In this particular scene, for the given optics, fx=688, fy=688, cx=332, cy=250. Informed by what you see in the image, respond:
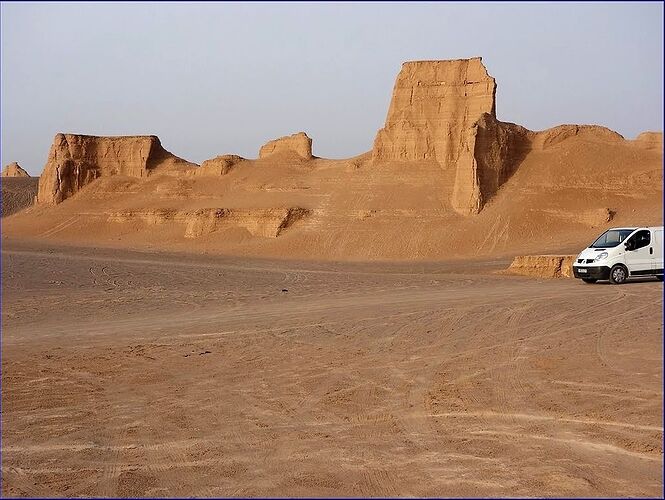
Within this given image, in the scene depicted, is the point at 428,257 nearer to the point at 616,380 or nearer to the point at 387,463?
the point at 616,380

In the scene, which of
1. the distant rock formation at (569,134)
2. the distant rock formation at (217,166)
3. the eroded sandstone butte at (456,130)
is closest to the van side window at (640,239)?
the eroded sandstone butte at (456,130)

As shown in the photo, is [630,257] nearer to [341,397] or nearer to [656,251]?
[656,251]

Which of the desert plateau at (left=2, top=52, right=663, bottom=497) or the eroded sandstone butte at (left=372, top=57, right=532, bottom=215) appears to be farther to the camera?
the eroded sandstone butte at (left=372, top=57, right=532, bottom=215)

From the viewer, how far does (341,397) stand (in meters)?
8.99

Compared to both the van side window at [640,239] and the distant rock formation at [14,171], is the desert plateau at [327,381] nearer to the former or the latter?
the van side window at [640,239]

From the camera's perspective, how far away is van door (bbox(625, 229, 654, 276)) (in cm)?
2034

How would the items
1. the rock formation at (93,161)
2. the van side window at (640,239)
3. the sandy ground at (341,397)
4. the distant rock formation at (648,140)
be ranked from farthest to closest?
the rock formation at (93,161) → the distant rock formation at (648,140) → the van side window at (640,239) → the sandy ground at (341,397)

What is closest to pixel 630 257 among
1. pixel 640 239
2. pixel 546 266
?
pixel 640 239

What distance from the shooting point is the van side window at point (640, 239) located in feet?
66.2

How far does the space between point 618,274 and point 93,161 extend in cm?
6912

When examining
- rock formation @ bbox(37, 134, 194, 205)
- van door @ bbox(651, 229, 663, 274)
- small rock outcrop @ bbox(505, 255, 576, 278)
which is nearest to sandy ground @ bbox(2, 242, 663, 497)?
van door @ bbox(651, 229, 663, 274)

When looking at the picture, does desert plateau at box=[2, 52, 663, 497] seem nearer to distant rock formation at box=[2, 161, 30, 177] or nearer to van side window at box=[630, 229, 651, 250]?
van side window at box=[630, 229, 651, 250]

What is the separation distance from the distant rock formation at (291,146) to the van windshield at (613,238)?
49.1 metres

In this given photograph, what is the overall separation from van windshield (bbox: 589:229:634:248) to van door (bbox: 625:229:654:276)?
361mm
